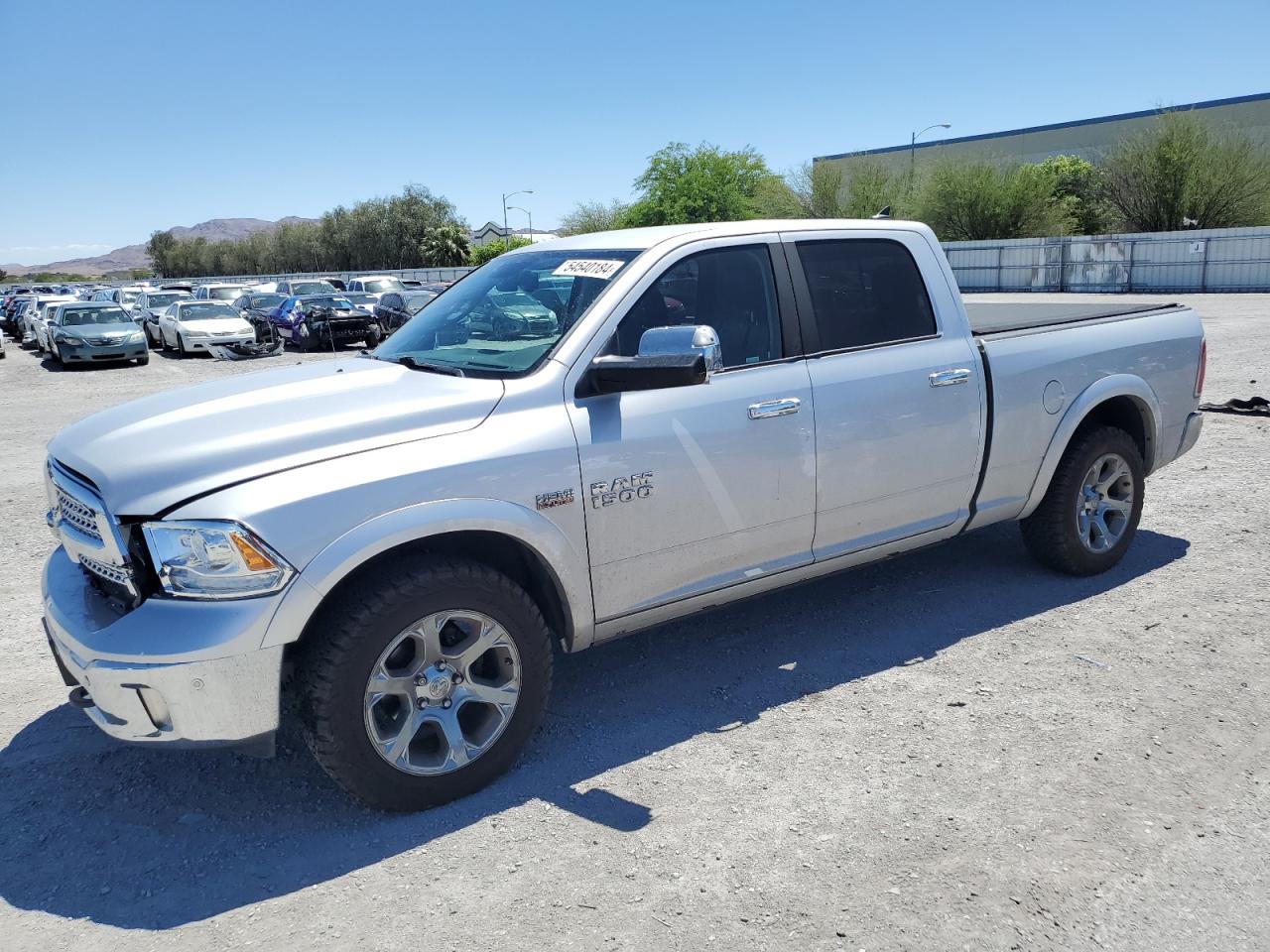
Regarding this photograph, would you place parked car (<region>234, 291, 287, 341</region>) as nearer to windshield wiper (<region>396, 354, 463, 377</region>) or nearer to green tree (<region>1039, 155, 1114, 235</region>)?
windshield wiper (<region>396, 354, 463, 377</region>)

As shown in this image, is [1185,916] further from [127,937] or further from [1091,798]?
[127,937]

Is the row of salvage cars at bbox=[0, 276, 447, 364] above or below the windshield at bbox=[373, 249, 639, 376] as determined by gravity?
below

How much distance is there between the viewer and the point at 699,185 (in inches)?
2544

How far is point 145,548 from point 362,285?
31.5 m

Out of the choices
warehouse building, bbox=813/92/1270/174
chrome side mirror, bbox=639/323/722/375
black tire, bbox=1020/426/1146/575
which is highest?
warehouse building, bbox=813/92/1270/174

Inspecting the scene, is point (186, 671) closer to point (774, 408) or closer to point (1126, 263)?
point (774, 408)

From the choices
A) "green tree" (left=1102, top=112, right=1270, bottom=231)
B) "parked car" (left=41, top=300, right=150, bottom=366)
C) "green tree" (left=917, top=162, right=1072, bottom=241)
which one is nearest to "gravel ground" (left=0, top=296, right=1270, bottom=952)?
"parked car" (left=41, top=300, right=150, bottom=366)

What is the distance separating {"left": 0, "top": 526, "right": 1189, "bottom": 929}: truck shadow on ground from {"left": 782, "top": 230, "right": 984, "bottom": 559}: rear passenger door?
627mm

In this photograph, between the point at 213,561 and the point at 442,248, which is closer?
the point at 213,561

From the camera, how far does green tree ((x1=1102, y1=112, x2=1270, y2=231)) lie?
39438mm

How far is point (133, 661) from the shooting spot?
9.60ft

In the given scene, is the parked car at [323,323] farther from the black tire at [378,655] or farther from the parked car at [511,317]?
the black tire at [378,655]

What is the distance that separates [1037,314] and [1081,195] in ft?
169

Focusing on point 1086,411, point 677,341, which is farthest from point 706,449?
point 1086,411
